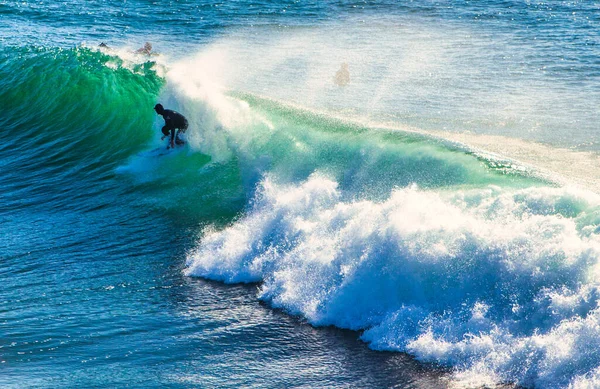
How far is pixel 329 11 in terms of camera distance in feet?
102

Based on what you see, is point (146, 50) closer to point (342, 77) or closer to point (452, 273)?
point (342, 77)

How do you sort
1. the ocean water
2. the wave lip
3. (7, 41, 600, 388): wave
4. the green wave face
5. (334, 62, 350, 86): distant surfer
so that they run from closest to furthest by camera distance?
the wave lip < (7, 41, 600, 388): wave < the ocean water < the green wave face < (334, 62, 350, 86): distant surfer

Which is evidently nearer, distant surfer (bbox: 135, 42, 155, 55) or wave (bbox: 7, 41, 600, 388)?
wave (bbox: 7, 41, 600, 388)

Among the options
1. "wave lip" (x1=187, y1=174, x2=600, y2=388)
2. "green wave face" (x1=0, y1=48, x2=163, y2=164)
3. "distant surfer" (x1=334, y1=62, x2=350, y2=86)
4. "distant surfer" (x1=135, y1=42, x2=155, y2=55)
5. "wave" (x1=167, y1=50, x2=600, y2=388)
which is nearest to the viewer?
"wave lip" (x1=187, y1=174, x2=600, y2=388)

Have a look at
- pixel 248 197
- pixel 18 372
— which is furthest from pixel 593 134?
pixel 18 372

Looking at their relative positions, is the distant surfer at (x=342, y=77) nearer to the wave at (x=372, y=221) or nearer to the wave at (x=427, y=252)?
the wave at (x=372, y=221)

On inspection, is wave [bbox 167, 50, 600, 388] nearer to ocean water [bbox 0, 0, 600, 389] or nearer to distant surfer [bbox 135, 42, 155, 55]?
ocean water [bbox 0, 0, 600, 389]

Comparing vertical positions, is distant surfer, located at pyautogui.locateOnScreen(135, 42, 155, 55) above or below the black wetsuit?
above

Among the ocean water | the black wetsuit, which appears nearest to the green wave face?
the ocean water

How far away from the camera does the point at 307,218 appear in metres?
12.9

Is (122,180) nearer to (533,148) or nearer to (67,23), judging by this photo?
(533,148)

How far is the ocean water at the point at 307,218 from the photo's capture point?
9.63m

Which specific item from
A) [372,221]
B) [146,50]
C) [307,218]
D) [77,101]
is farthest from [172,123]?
[146,50]

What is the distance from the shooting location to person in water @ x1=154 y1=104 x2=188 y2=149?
57.1 feet
